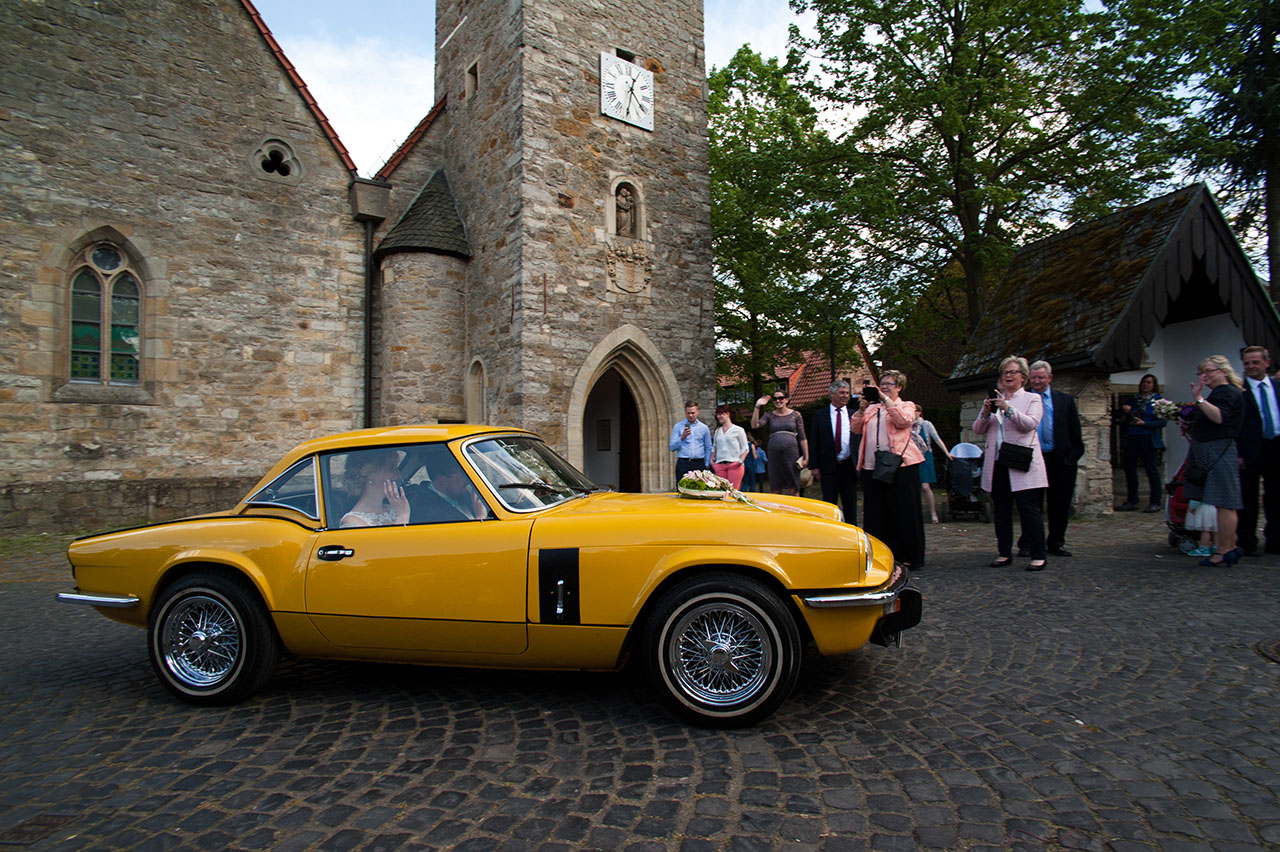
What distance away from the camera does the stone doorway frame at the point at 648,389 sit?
1326cm

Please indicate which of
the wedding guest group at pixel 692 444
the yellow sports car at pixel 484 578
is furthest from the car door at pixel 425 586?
the wedding guest group at pixel 692 444

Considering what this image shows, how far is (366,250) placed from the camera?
1370cm

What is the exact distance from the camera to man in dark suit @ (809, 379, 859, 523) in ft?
24.7

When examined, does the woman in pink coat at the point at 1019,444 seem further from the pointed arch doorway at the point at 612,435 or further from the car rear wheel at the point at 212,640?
the pointed arch doorway at the point at 612,435

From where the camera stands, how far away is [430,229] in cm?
1349

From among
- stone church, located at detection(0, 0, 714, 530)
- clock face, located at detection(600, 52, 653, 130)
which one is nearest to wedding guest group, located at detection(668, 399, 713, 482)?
stone church, located at detection(0, 0, 714, 530)

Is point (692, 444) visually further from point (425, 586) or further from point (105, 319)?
point (105, 319)

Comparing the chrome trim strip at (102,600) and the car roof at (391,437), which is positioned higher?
the car roof at (391,437)

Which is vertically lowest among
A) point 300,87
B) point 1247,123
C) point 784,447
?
point 784,447

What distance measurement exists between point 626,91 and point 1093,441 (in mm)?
10206

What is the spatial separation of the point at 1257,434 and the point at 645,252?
31.9 ft

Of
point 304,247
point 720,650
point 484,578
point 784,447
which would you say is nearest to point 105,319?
point 304,247

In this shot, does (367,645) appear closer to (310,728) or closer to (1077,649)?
(310,728)

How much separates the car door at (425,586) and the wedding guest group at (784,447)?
17.4ft
